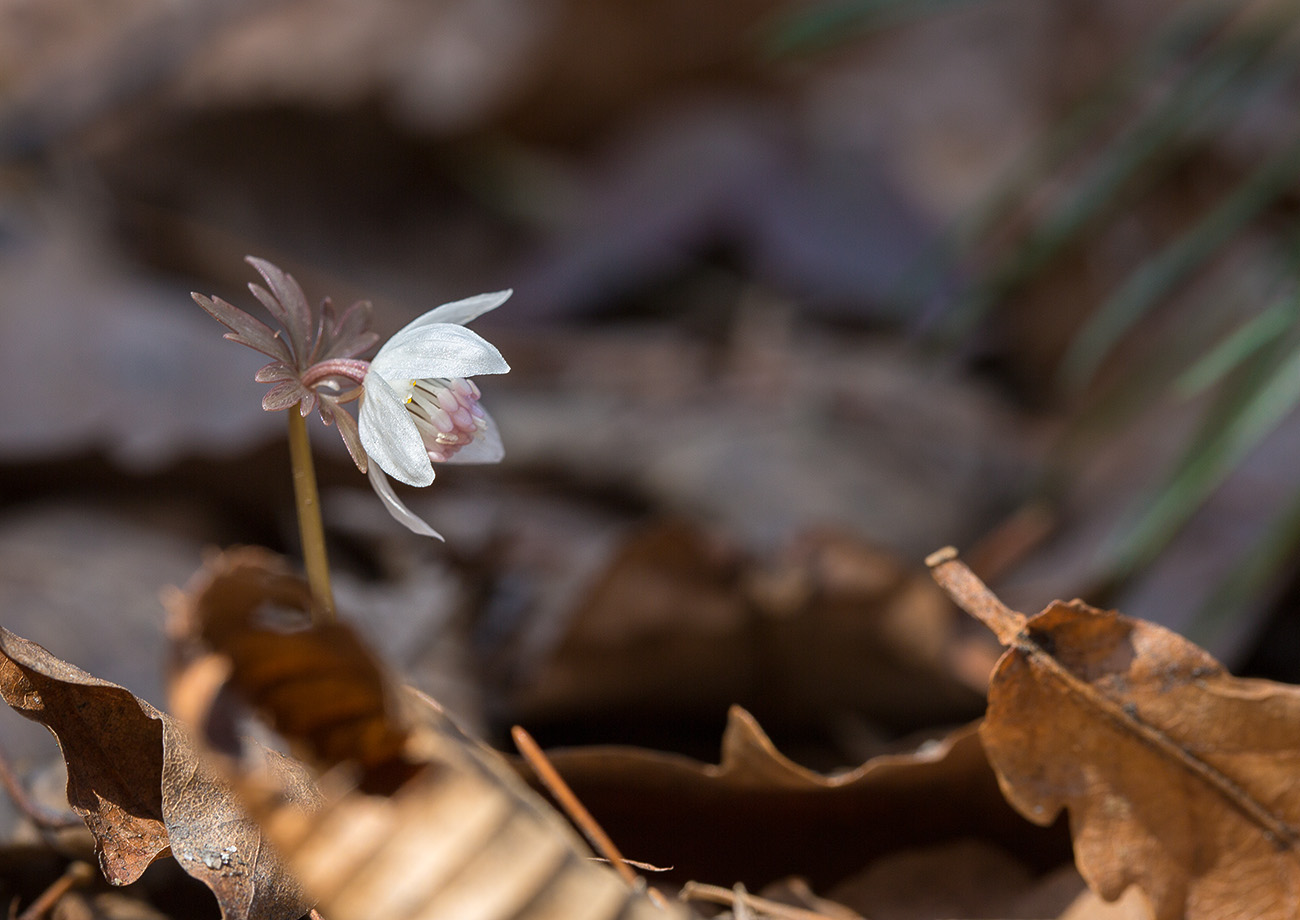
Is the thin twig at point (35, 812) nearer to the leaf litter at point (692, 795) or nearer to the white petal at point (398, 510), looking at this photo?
the leaf litter at point (692, 795)

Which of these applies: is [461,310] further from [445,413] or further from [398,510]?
[398,510]

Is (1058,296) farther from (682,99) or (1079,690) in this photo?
(1079,690)

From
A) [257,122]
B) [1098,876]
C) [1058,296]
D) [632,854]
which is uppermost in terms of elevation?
[1058,296]

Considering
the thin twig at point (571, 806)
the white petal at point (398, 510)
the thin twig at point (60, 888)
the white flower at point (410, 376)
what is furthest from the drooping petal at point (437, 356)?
the thin twig at point (60, 888)

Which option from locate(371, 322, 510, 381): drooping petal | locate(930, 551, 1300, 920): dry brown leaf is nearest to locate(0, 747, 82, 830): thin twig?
locate(371, 322, 510, 381): drooping petal

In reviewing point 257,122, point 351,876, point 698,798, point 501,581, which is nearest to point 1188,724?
point 698,798

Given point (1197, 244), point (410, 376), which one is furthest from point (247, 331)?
point (1197, 244)

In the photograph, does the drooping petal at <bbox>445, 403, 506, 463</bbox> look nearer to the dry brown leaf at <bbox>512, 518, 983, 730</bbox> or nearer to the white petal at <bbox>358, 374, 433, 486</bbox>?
the white petal at <bbox>358, 374, 433, 486</bbox>
